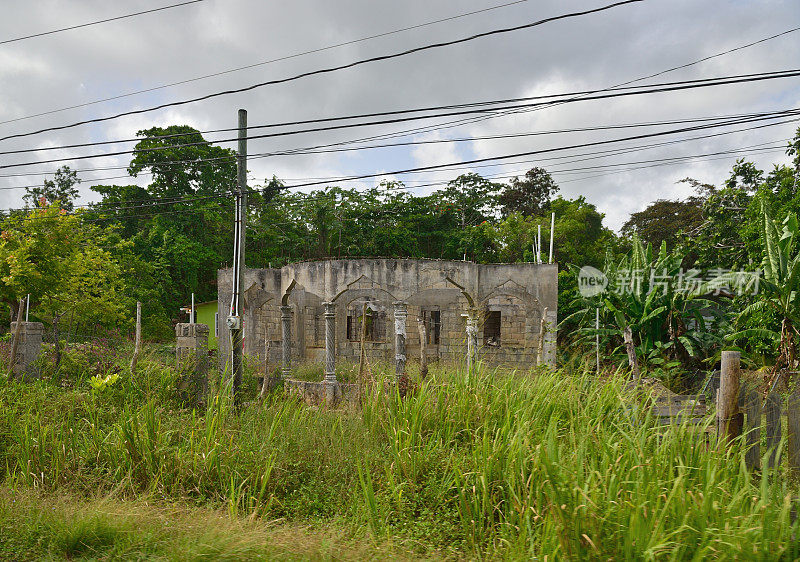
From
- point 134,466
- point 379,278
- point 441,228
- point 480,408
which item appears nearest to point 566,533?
point 480,408

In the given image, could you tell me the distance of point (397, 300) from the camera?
1505 centimetres

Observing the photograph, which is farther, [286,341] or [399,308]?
[286,341]

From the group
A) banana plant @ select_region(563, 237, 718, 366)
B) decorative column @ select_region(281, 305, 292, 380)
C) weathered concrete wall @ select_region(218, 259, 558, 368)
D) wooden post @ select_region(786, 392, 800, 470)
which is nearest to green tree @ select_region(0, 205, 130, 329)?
weathered concrete wall @ select_region(218, 259, 558, 368)

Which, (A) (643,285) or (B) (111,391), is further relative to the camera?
(A) (643,285)

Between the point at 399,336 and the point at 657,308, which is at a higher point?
the point at 657,308

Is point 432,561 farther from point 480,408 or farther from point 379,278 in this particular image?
point 379,278

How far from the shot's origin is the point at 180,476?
16.3 ft

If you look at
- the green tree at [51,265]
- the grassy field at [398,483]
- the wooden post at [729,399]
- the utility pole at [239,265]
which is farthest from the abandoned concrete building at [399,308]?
the wooden post at [729,399]

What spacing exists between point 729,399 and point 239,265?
7158 millimetres

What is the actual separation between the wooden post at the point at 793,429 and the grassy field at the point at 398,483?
0.36 m

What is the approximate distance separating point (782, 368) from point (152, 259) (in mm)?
24941

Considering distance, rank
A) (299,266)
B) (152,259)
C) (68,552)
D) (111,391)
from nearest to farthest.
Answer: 1. (68,552)
2. (111,391)
3. (299,266)
4. (152,259)

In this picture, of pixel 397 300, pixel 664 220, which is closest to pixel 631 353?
pixel 397 300

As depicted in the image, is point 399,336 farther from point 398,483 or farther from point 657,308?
point 398,483
